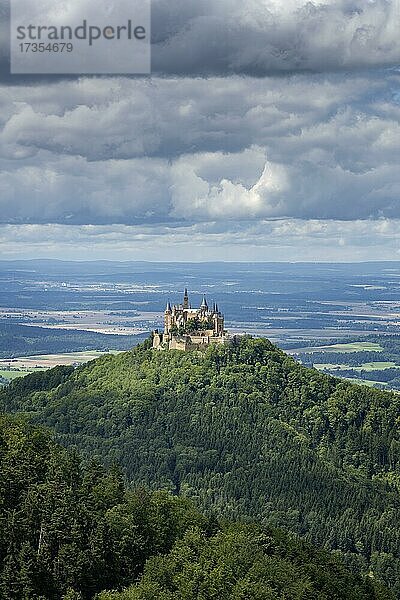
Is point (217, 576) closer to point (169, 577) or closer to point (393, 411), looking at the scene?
point (169, 577)

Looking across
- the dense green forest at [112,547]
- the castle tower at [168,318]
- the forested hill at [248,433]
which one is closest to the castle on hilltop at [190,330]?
the castle tower at [168,318]

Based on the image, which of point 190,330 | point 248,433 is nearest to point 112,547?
point 248,433

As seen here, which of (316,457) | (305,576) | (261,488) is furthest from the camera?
(316,457)

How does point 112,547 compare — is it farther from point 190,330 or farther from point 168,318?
point 190,330

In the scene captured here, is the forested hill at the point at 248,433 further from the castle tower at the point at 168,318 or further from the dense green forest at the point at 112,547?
the dense green forest at the point at 112,547

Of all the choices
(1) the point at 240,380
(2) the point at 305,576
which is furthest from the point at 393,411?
(2) the point at 305,576
